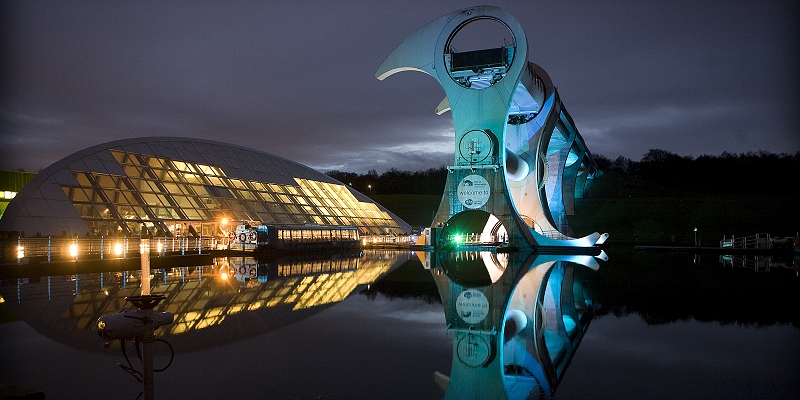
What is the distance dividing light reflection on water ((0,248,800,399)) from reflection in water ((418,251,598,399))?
157 millimetres

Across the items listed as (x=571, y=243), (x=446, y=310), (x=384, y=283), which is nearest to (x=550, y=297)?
(x=446, y=310)

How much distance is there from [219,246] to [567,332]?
2789 centimetres

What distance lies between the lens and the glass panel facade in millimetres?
31938

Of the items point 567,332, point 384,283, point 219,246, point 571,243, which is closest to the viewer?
point 567,332

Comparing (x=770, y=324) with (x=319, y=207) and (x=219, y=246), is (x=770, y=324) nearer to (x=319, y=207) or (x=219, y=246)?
(x=219, y=246)

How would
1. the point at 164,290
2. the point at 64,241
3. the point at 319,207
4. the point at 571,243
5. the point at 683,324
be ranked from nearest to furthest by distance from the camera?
the point at 683,324
the point at 164,290
the point at 64,241
the point at 571,243
the point at 319,207

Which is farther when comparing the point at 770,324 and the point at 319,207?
the point at 319,207

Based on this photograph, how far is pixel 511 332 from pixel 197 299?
22.6ft

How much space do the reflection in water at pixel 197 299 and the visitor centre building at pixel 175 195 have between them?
10553mm

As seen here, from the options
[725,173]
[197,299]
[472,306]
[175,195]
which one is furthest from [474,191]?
[725,173]

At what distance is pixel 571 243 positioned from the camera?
36.1 m

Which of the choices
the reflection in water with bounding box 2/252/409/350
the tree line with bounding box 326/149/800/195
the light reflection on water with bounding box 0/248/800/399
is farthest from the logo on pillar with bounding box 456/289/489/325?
the tree line with bounding box 326/149/800/195

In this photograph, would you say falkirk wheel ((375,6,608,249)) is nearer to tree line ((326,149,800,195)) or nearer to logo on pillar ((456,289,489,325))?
logo on pillar ((456,289,489,325))

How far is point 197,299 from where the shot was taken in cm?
1241
